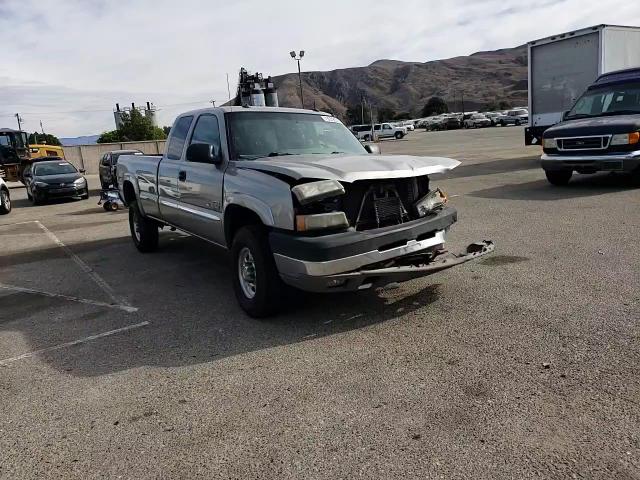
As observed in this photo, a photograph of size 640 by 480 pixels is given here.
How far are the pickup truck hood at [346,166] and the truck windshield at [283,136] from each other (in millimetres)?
324

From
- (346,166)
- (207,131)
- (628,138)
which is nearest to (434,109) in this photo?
(628,138)

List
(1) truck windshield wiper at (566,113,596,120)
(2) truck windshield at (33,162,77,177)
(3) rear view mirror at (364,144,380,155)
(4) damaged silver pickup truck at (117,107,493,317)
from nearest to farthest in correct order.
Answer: (4) damaged silver pickup truck at (117,107,493,317), (3) rear view mirror at (364,144,380,155), (1) truck windshield wiper at (566,113,596,120), (2) truck windshield at (33,162,77,177)

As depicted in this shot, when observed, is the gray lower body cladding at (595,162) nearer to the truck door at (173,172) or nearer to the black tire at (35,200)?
the truck door at (173,172)

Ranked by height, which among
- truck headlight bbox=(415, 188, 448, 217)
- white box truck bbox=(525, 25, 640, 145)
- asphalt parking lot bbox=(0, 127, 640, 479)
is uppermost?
white box truck bbox=(525, 25, 640, 145)

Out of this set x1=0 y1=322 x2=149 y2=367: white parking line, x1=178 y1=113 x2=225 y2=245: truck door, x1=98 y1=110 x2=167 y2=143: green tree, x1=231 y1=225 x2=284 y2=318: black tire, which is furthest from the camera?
x1=98 y1=110 x2=167 y2=143: green tree

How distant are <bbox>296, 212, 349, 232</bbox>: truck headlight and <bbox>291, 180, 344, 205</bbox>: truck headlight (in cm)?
14

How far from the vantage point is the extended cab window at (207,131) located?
5.74m

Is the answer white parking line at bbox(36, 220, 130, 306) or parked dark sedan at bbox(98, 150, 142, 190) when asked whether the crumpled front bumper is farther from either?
parked dark sedan at bbox(98, 150, 142, 190)

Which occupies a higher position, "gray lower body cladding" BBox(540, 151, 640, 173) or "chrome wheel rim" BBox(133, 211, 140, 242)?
"gray lower body cladding" BBox(540, 151, 640, 173)

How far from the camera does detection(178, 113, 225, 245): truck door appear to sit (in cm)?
548

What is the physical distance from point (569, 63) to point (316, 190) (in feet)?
48.5

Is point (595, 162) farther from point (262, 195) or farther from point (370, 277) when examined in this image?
point (262, 195)

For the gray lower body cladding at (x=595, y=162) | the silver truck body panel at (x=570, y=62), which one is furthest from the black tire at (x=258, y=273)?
the silver truck body panel at (x=570, y=62)

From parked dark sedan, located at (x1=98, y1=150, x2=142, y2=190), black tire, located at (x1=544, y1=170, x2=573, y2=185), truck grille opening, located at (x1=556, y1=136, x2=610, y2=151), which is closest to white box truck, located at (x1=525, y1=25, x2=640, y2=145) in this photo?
black tire, located at (x1=544, y1=170, x2=573, y2=185)
